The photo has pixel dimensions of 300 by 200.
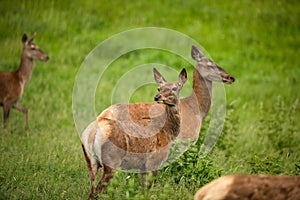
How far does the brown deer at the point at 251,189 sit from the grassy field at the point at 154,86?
59 centimetres

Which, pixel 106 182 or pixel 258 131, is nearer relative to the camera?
pixel 106 182

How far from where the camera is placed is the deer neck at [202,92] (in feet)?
29.2

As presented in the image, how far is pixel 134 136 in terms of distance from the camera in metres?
7.08

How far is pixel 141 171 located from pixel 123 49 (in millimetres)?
9452

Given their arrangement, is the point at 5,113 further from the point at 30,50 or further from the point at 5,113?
the point at 30,50

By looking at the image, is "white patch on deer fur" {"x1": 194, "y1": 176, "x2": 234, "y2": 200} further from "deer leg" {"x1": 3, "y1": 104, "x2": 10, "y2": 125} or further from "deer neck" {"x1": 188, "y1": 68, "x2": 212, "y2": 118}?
"deer leg" {"x1": 3, "y1": 104, "x2": 10, "y2": 125}

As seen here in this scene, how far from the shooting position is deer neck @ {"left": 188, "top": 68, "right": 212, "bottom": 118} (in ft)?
29.2

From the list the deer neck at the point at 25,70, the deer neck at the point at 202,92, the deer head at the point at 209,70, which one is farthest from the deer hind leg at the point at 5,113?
the deer head at the point at 209,70

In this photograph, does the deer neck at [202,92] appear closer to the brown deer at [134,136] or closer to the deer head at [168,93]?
the brown deer at [134,136]

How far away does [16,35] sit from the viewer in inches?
652

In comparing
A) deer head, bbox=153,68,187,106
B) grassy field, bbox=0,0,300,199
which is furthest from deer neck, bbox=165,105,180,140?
grassy field, bbox=0,0,300,199

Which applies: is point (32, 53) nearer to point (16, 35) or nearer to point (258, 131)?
point (16, 35)

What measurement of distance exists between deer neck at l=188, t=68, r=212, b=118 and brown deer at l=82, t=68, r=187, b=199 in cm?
134

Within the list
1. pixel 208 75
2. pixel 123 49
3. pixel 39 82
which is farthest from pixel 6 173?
pixel 123 49
